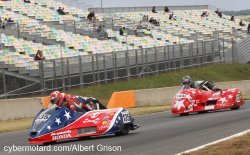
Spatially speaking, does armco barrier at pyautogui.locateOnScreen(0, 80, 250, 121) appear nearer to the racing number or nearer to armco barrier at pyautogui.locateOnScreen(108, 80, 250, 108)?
armco barrier at pyautogui.locateOnScreen(108, 80, 250, 108)

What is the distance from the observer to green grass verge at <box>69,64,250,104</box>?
36.5m

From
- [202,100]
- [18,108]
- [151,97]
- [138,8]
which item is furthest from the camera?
[138,8]

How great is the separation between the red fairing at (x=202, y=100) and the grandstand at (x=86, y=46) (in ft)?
33.8

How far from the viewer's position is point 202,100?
78.0 feet

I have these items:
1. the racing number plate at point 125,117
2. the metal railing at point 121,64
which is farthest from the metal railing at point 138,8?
the racing number plate at point 125,117

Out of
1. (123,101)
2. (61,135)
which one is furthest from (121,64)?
(61,135)

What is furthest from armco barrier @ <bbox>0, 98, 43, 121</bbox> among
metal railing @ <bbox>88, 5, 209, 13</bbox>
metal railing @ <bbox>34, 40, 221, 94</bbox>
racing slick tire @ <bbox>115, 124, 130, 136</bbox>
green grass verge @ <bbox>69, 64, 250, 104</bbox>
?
metal railing @ <bbox>88, 5, 209, 13</bbox>

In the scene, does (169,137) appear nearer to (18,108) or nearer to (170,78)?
(18,108)

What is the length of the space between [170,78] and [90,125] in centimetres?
2799

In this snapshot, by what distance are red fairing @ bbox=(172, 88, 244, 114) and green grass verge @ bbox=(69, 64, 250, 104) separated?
11.9m

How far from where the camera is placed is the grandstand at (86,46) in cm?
3372

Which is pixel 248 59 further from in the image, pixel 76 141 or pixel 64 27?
pixel 76 141

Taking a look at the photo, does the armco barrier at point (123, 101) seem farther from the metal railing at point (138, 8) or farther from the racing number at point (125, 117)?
the metal railing at point (138, 8)

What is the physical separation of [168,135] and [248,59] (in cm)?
3920
